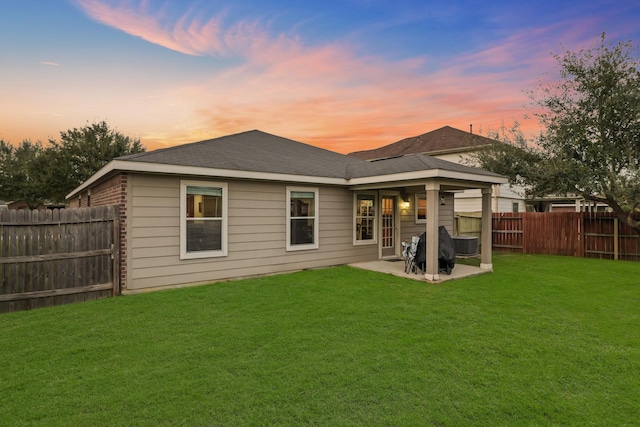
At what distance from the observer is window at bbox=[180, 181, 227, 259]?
21.4 ft

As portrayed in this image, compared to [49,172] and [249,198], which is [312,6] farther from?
[49,172]

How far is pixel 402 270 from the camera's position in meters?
8.16

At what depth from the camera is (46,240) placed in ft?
17.0

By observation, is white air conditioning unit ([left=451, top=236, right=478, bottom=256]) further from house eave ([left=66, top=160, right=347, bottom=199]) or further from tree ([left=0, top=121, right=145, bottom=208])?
tree ([left=0, top=121, right=145, bottom=208])

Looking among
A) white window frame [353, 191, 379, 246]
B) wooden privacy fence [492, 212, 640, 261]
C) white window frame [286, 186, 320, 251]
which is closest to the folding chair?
white window frame [353, 191, 379, 246]

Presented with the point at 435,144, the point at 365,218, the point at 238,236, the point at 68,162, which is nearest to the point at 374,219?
the point at 365,218

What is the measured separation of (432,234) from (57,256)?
23.0 feet

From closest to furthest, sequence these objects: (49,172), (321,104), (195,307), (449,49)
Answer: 1. (195,307)
2. (449,49)
3. (321,104)
4. (49,172)

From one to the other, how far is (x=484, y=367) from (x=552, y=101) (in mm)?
11477

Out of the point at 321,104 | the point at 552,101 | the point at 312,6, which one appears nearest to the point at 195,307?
the point at 312,6

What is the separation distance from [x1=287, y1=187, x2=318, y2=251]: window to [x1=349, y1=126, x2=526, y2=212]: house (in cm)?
1164

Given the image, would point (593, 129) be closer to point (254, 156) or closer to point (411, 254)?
point (411, 254)

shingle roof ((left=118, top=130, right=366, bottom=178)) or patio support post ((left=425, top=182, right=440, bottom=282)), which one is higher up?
shingle roof ((left=118, top=130, right=366, bottom=178))

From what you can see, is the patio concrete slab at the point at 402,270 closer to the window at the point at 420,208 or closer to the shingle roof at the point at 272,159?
the window at the point at 420,208
